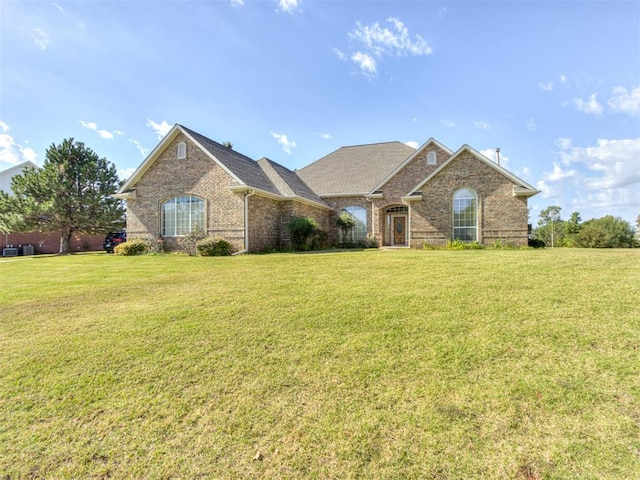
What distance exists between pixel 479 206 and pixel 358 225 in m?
8.26

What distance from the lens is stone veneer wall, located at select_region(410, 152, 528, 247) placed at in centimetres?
1677

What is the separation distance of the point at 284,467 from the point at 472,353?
263cm

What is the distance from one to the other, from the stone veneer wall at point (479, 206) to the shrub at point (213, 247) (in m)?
10.4

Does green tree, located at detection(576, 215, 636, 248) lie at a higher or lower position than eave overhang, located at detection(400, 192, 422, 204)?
lower

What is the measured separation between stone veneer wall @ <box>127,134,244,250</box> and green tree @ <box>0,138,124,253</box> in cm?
692

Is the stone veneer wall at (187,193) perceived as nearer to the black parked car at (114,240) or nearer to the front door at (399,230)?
the black parked car at (114,240)

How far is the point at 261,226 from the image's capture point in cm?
1766

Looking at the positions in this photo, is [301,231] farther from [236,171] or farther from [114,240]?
[114,240]

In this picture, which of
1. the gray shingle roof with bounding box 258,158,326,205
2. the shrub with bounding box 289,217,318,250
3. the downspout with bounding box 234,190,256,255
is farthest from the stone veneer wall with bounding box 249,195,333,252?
the shrub with bounding box 289,217,318,250

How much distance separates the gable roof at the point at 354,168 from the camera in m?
23.5

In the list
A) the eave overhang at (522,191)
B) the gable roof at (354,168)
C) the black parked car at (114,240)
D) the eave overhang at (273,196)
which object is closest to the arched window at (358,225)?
the gable roof at (354,168)

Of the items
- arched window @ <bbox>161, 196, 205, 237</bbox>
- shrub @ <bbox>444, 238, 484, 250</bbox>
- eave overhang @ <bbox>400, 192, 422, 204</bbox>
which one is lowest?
shrub @ <bbox>444, 238, 484, 250</bbox>

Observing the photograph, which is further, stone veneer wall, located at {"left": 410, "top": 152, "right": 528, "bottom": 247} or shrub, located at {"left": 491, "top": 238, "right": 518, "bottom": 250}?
stone veneer wall, located at {"left": 410, "top": 152, "right": 528, "bottom": 247}

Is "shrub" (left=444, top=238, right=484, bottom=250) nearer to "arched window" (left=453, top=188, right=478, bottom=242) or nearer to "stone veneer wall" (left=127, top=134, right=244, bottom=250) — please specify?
"arched window" (left=453, top=188, right=478, bottom=242)
